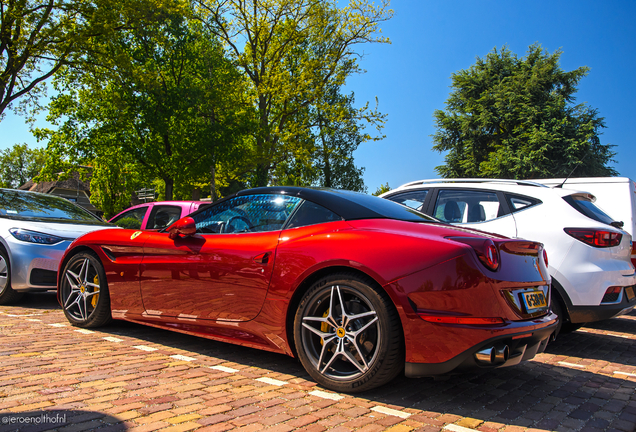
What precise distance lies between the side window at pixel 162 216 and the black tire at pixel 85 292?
3.38m

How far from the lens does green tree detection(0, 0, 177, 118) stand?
54.6ft

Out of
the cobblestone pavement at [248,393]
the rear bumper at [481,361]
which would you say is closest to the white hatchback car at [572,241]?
the cobblestone pavement at [248,393]

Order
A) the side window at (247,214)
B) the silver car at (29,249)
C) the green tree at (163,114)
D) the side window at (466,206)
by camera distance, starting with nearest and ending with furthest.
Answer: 1. the side window at (247,214)
2. the side window at (466,206)
3. the silver car at (29,249)
4. the green tree at (163,114)

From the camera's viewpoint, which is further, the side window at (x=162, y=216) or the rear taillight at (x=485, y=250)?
the side window at (x=162, y=216)

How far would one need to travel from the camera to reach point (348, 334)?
115 inches

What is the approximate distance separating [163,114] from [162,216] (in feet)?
60.8

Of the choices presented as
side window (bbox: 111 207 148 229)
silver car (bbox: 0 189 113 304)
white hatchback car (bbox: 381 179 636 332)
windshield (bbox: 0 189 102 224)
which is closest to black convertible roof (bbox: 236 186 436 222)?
white hatchback car (bbox: 381 179 636 332)

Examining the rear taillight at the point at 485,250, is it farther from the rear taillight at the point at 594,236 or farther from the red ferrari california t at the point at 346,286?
the rear taillight at the point at 594,236

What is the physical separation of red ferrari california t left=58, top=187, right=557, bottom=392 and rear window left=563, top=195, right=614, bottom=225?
1.67 metres

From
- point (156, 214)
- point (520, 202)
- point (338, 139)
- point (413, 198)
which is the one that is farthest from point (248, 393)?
point (338, 139)

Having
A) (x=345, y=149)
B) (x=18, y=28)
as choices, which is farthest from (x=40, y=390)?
(x=345, y=149)

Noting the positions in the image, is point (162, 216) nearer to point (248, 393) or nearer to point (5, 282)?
point (5, 282)

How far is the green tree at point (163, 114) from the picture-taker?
24.9 m

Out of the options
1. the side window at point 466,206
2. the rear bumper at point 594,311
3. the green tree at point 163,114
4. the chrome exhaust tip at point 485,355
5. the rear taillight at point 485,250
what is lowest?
the rear bumper at point 594,311
